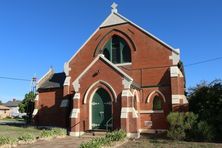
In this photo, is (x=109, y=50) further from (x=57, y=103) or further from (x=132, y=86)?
(x=57, y=103)

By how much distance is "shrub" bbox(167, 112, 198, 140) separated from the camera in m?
20.4

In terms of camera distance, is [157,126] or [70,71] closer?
[157,126]

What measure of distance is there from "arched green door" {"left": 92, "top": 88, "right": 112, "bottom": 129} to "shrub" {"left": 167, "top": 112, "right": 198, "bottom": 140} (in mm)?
6216

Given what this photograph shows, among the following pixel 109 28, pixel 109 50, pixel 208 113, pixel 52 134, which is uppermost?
pixel 109 28

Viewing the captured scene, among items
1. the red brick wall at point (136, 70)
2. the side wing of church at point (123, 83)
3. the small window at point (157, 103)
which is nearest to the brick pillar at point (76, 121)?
the side wing of church at point (123, 83)

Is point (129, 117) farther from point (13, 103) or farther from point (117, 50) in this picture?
point (13, 103)

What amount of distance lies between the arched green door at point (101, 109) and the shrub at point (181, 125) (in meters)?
6.22

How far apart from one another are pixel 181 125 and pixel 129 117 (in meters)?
4.48

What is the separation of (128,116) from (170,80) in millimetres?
5861

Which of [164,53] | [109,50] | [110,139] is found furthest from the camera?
[109,50]

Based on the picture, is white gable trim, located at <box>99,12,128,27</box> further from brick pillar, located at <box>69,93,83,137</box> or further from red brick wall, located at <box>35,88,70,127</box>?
red brick wall, located at <box>35,88,70,127</box>

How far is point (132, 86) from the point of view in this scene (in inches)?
1008

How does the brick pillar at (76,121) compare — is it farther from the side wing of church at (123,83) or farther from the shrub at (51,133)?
the shrub at (51,133)

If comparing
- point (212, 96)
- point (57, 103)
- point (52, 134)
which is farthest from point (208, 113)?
point (57, 103)
